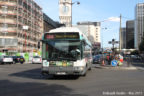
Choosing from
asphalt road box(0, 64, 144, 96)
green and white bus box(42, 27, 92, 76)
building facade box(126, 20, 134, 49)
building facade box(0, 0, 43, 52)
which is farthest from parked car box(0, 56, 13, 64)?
building facade box(126, 20, 134, 49)

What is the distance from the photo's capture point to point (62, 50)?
521 inches

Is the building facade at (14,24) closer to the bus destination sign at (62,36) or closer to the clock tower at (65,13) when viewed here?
the clock tower at (65,13)

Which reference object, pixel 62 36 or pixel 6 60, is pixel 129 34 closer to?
pixel 6 60

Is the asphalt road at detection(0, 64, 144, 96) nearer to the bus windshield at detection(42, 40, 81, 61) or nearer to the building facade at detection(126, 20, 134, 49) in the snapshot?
A: the bus windshield at detection(42, 40, 81, 61)

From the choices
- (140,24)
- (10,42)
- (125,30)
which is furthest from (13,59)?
(125,30)

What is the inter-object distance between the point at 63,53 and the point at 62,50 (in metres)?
0.19

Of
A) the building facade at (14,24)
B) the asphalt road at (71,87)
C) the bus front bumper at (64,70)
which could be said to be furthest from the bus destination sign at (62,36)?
the building facade at (14,24)

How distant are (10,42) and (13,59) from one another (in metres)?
23.6

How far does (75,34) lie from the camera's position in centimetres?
1345

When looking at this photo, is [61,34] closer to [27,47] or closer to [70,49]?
[70,49]

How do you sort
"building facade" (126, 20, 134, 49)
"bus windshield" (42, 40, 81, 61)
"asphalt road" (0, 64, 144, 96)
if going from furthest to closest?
"building facade" (126, 20, 134, 49)
"bus windshield" (42, 40, 81, 61)
"asphalt road" (0, 64, 144, 96)

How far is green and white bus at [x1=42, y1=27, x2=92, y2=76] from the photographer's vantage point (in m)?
13.1

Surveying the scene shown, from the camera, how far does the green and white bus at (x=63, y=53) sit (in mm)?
13125

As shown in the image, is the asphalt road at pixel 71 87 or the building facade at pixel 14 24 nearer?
the asphalt road at pixel 71 87
